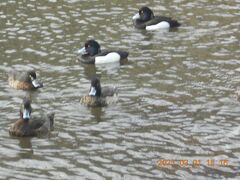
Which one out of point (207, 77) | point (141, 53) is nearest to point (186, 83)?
point (207, 77)

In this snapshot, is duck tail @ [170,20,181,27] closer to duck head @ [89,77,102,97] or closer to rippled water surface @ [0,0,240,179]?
rippled water surface @ [0,0,240,179]

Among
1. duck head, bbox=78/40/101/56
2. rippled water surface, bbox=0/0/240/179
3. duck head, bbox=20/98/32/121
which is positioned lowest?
rippled water surface, bbox=0/0/240/179

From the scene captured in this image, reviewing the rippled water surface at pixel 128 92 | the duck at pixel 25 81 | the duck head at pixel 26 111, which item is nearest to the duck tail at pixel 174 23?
the rippled water surface at pixel 128 92

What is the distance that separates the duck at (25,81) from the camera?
20.6m

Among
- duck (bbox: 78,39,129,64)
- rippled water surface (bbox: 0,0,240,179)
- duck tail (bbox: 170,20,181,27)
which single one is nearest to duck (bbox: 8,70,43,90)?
rippled water surface (bbox: 0,0,240,179)

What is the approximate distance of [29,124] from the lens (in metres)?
17.5

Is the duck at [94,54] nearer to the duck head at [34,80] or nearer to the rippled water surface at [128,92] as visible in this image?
the rippled water surface at [128,92]

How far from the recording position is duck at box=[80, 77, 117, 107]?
19.2 m

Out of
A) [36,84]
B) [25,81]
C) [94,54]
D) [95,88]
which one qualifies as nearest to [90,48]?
[94,54]

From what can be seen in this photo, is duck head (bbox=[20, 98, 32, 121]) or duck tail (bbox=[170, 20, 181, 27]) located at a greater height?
duck head (bbox=[20, 98, 32, 121])

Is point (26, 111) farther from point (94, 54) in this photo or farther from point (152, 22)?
point (152, 22)

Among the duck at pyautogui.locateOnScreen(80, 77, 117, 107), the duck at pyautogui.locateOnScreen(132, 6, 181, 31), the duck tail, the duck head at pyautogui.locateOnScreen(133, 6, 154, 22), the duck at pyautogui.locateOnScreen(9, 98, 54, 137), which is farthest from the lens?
the duck head at pyautogui.locateOnScreen(133, 6, 154, 22)

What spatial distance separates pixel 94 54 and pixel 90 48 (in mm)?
220

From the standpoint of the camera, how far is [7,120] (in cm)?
1816
